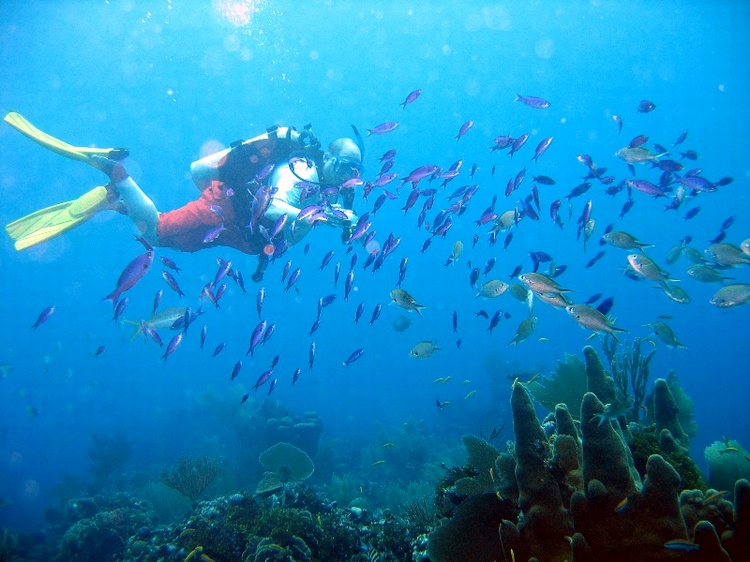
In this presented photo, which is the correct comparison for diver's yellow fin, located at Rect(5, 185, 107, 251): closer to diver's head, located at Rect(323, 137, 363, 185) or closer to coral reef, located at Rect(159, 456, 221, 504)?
diver's head, located at Rect(323, 137, 363, 185)

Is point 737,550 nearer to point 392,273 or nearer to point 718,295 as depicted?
point 718,295

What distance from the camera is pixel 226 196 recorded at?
25.0 ft

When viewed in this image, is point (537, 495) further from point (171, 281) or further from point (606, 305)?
point (171, 281)

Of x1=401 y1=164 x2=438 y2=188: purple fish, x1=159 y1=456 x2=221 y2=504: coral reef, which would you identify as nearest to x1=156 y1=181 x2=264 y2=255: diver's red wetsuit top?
x1=401 y1=164 x2=438 y2=188: purple fish

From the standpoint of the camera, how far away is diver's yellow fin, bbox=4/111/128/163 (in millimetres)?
7430

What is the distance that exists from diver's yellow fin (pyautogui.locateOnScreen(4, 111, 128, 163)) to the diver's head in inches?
162

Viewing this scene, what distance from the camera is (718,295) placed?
5.46m

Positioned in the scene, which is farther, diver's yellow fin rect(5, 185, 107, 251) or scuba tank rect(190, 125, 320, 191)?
scuba tank rect(190, 125, 320, 191)

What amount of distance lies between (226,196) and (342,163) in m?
2.51

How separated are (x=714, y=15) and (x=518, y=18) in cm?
2171

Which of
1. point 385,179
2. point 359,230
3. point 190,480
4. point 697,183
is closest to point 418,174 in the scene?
point 385,179

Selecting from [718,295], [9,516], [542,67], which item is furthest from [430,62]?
[9,516]

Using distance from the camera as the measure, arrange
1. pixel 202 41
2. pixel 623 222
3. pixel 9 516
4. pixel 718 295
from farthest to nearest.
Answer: pixel 623 222
pixel 202 41
pixel 9 516
pixel 718 295

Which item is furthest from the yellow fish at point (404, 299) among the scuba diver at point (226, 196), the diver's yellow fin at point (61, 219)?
the diver's yellow fin at point (61, 219)
